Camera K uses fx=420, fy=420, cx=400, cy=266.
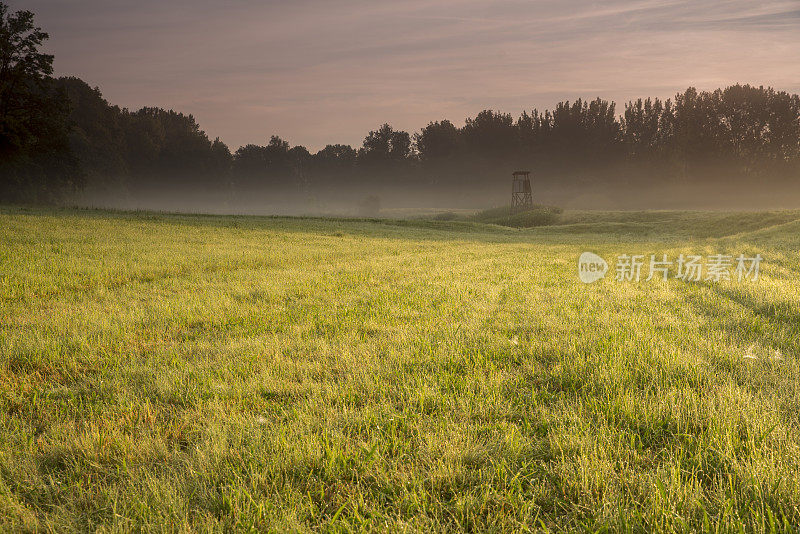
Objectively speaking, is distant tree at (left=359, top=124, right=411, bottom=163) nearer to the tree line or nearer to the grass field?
the tree line

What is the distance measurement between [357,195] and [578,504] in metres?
130

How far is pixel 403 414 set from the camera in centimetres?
305

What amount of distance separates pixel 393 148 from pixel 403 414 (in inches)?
5445

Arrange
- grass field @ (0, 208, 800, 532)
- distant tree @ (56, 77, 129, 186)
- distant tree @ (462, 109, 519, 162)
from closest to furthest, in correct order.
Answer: grass field @ (0, 208, 800, 532) < distant tree @ (56, 77, 129, 186) < distant tree @ (462, 109, 519, 162)

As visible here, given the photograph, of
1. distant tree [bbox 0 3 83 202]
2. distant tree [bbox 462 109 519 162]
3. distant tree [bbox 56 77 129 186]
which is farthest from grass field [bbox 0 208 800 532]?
distant tree [bbox 462 109 519 162]

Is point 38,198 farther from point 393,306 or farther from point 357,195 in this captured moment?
point 357,195

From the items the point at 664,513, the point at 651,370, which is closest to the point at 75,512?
the point at 664,513

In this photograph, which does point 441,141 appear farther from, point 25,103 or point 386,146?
point 25,103

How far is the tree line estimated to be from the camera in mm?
38125

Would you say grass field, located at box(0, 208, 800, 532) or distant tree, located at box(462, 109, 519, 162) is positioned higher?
distant tree, located at box(462, 109, 519, 162)

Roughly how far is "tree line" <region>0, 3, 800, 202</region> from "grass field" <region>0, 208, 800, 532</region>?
4223 cm

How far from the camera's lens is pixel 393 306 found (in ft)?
22.1

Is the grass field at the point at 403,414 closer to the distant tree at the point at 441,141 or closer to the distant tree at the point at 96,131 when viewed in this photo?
the distant tree at the point at 96,131

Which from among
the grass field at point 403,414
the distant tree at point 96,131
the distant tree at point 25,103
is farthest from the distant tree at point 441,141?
the grass field at point 403,414
